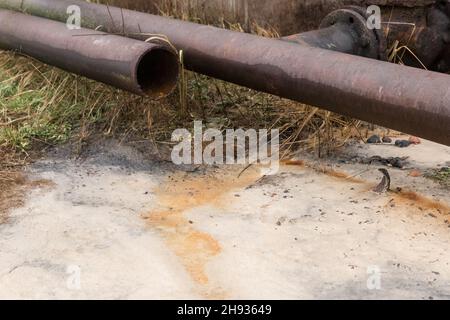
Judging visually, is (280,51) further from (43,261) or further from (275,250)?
(43,261)

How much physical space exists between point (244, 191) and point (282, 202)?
0.24 meters

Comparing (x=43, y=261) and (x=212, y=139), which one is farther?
(x=212, y=139)

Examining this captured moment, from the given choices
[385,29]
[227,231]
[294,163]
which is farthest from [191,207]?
[385,29]

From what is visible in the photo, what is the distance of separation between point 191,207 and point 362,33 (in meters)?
1.64

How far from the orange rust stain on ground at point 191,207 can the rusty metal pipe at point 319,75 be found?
0.51 metres

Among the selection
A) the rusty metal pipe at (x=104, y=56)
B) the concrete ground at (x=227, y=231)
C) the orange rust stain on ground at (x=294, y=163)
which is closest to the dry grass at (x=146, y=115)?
the orange rust stain on ground at (x=294, y=163)

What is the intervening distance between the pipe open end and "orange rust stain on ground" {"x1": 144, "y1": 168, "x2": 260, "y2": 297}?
0.45 meters

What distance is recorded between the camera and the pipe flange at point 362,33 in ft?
14.5

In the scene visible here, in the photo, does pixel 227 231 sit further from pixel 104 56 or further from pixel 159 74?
pixel 104 56

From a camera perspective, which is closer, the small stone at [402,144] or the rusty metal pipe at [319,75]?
the rusty metal pipe at [319,75]

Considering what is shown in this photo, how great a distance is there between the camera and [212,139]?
168 inches

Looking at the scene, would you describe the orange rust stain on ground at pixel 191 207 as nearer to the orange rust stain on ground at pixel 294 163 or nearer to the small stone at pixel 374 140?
the orange rust stain on ground at pixel 294 163

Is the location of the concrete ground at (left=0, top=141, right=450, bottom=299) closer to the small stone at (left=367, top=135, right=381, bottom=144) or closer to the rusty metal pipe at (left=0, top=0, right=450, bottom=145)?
the small stone at (left=367, top=135, right=381, bottom=144)
